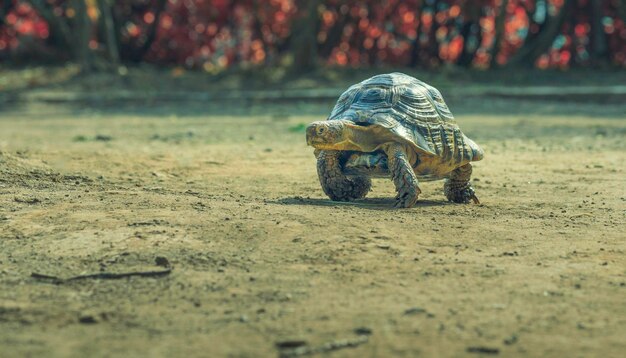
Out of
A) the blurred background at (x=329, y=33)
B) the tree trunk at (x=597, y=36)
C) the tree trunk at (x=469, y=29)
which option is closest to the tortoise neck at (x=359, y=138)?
the blurred background at (x=329, y=33)

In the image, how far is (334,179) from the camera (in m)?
7.04

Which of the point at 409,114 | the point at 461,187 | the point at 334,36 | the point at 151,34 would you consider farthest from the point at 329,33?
the point at 409,114

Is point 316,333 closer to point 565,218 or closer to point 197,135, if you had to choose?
point 565,218

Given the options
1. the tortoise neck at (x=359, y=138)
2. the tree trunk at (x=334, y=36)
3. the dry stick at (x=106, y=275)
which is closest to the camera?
the dry stick at (x=106, y=275)

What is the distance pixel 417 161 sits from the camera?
7.11 metres

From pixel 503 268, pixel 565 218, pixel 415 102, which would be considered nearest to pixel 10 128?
pixel 415 102

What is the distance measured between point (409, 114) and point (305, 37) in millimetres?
12036

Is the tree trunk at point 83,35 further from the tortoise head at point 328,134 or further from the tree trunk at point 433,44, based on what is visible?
the tortoise head at point 328,134

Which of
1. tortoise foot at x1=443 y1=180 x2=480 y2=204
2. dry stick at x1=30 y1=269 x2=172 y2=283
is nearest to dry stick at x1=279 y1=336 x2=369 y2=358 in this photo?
dry stick at x1=30 y1=269 x2=172 y2=283

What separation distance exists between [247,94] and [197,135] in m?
5.30

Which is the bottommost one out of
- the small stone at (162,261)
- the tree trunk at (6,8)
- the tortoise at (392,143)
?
the small stone at (162,261)

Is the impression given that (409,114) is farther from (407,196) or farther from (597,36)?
(597,36)

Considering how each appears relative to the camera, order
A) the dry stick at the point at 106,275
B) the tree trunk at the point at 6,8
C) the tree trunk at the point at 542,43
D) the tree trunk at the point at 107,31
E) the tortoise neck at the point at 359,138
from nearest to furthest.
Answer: the dry stick at the point at 106,275 → the tortoise neck at the point at 359,138 → the tree trunk at the point at 107,31 → the tree trunk at the point at 542,43 → the tree trunk at the point at 6,8

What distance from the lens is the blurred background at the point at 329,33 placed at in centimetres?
1981
